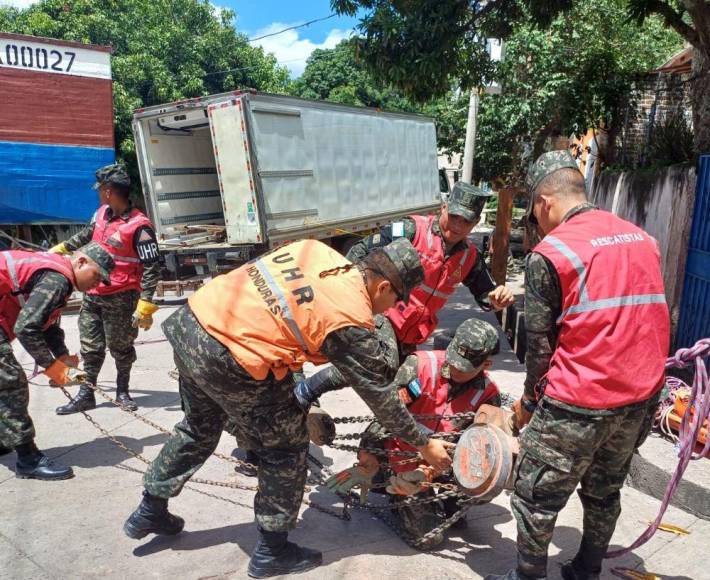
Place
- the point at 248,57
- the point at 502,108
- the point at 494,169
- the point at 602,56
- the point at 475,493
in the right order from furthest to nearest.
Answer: the point at 248,57
the point at 494,169
the point at 502,108
the point at 602,56
the point at 475,493

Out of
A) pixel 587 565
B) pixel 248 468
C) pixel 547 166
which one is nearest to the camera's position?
pixel 547 166

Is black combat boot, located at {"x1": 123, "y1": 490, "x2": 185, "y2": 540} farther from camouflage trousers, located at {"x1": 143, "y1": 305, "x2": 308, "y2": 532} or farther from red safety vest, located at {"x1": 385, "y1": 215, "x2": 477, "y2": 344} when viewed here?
red safety vest, located at {"x1": 385, "y1": 215, "x2": 477, "y2": 344}

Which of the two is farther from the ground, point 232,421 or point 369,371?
point 369,371

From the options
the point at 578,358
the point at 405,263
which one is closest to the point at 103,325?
the point at 405,263

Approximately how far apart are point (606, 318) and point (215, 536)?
2301 mm

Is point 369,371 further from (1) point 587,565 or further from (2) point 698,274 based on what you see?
(2) point 698,274

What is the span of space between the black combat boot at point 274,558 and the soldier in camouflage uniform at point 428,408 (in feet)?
1.21

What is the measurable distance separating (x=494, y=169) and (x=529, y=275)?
1202 centimetres

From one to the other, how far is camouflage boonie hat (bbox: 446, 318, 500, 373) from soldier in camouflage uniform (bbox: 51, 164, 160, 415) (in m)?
3.02

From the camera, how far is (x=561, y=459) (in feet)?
7.75

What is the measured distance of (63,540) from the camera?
123 inches

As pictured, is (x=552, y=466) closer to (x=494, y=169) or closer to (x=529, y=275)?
(x=529, y=275)

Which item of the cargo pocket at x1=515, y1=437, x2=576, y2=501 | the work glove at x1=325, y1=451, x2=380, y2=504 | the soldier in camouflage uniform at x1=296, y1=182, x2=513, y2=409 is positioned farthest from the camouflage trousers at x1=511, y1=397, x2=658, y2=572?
the soldier in camouflage uniform at x1=296, y1=182, x2=513, y2=409

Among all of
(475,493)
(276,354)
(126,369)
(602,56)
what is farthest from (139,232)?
(602,56)
